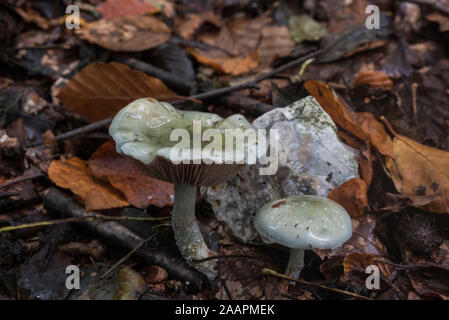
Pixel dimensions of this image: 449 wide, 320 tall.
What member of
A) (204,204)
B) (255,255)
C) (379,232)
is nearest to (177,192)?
(204,204)

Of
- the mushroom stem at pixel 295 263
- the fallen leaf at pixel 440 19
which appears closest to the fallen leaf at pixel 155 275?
the mushroom stem at pixel 295 263

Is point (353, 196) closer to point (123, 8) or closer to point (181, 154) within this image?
point (181, 154)

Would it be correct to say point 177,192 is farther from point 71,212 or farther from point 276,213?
point 71,212

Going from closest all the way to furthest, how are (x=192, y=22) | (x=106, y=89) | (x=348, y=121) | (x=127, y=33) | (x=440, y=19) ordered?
(x=348, y=121), (x=106, y=89), (x=127, y=33), (x=440, y=19), (x=192, y=22)

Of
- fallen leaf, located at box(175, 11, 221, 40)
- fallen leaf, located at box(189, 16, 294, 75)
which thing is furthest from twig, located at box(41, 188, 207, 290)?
fallen leaf, located at box(175, 11, 221, 40)

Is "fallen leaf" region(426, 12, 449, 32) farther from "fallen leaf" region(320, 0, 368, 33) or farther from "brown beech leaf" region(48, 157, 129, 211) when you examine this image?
"brown beech leaf" region(48, 157, 129, 211)

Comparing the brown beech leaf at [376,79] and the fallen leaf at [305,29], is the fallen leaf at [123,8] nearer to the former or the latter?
the fallen leaf at [305,29]

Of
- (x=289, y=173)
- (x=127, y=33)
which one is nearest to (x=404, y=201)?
(x=289, y=173)
